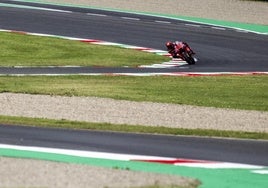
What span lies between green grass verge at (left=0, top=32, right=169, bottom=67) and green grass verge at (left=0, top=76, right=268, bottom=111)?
13.1 feet

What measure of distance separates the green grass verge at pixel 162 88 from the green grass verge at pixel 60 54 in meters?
3.98

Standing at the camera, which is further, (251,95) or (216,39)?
(216,39)

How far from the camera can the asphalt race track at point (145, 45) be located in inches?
641

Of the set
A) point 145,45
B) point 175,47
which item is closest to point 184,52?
point 175,47

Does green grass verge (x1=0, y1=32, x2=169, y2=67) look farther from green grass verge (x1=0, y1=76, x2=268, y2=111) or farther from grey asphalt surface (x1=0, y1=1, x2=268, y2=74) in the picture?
green grass verge (x1=0, y1=76, x2=268, y2=111)

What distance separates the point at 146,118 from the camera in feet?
64.8

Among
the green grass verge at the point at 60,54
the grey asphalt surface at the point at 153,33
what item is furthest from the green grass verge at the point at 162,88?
the green grass verge at the point at 60,54

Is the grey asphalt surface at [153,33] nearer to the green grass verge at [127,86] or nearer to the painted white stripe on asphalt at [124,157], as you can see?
the green grass verge at [127,86]

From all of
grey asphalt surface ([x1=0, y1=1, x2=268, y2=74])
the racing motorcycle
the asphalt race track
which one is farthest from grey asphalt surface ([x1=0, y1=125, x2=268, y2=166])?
the racing motorcycle

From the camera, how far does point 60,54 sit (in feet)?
109

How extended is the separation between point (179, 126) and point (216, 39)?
65.3 ft

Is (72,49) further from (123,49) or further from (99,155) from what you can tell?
(99,155)

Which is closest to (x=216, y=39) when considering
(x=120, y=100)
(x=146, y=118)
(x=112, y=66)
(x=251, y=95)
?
(x=112, y=66)

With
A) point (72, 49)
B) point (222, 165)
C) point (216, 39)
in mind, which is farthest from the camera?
point (216, 39)
